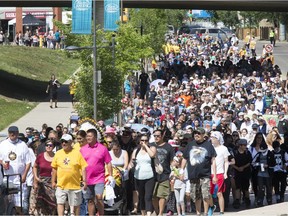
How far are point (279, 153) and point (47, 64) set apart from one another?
40.9m

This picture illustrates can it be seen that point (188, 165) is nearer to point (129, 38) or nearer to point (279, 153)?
point (279, 153)

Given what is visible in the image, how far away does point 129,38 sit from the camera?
39.2 meters

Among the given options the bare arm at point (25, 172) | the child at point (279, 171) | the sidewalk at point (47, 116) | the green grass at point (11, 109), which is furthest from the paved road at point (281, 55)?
the bare arm at point (25, 172)

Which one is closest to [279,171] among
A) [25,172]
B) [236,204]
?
[236,204]

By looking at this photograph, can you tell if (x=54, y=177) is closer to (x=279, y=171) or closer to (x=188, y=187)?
(x=188, y=187)

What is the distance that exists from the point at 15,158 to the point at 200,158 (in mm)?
3278

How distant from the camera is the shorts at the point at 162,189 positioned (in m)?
17.3

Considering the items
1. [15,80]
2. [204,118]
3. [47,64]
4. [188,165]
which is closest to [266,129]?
[204,118]

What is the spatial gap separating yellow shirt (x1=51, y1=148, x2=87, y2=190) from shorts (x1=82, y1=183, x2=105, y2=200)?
14.3 inches

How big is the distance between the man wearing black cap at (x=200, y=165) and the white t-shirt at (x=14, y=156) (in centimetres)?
299

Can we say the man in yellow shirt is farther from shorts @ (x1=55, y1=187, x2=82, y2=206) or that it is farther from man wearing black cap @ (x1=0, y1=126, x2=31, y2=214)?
man wearing black cap @ (x1=0, y1=126, x2=31, y2=214)

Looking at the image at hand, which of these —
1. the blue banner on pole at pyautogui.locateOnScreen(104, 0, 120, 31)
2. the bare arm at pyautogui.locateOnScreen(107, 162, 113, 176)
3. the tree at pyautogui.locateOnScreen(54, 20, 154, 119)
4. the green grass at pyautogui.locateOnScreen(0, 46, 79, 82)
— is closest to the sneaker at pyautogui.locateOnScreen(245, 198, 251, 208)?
the bare arm at pyautogui.locateOnScreen(107, 162, 113, 176)

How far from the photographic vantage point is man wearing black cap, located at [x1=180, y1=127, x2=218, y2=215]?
17172 mm

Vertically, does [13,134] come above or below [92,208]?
above
